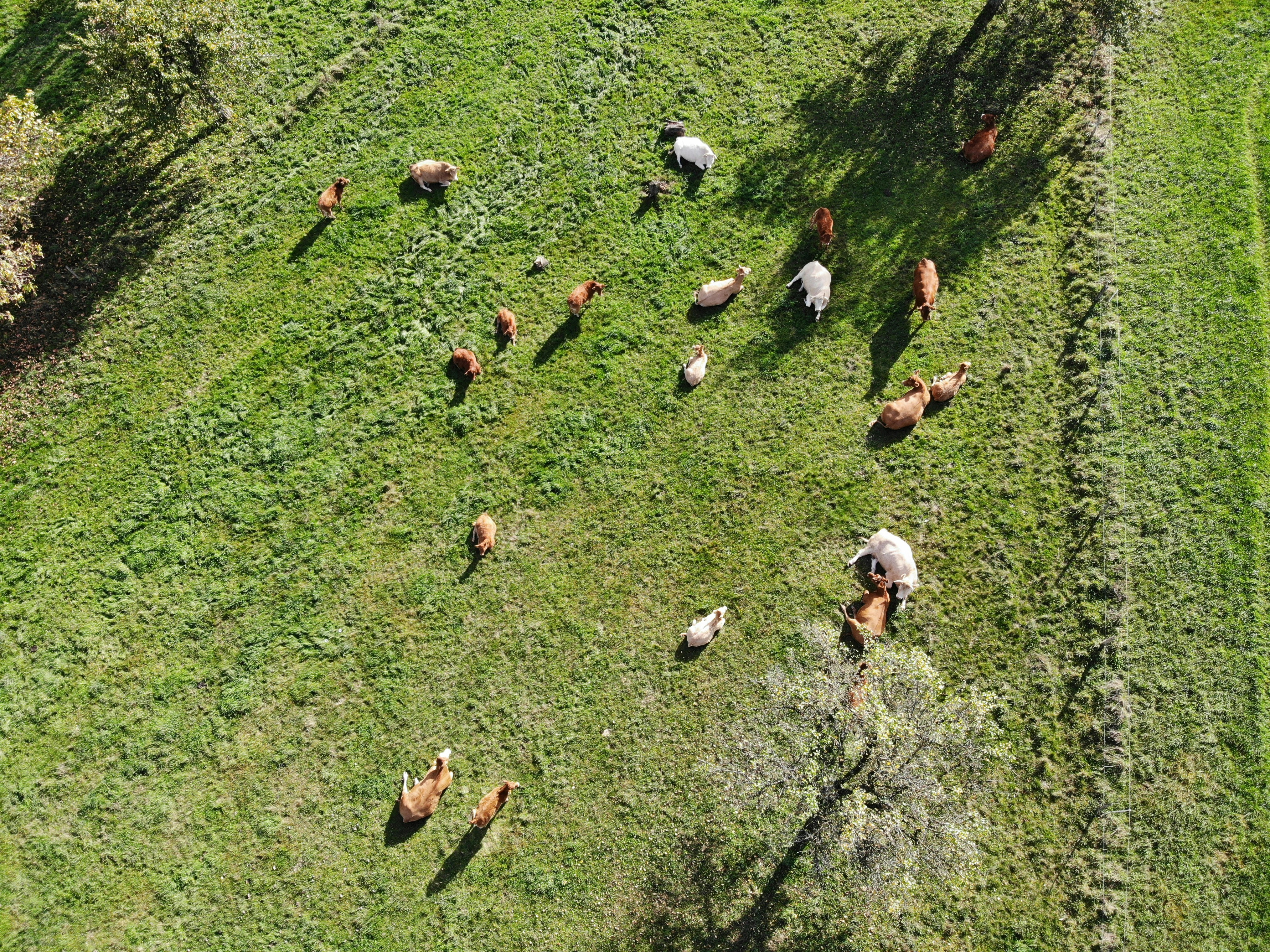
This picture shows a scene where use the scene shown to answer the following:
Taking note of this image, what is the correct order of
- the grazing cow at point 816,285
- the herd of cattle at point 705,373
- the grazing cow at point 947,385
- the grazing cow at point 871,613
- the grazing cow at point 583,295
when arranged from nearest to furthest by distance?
the herd of cattle at point 705,373
the grazing cow at point 871,613
the grazing cow at point 947,385
the grazing cow at point 583,295
the grazing cow at point 816,285

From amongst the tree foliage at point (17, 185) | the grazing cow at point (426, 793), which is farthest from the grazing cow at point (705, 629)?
the tree foliage at point (17, 185)

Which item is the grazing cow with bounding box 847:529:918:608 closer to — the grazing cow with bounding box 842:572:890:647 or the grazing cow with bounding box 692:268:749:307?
the grazing cow with bounding box 842:572:890:647

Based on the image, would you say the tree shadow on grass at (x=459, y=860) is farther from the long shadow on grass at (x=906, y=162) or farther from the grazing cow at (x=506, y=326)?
the long shadow on grass at (x=906, y=162)

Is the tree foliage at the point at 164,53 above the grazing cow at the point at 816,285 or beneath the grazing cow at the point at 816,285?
above

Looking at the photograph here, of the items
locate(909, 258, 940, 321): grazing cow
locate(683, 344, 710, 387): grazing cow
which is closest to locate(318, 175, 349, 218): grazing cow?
locate(683, 344, 710, 387): grazing cow

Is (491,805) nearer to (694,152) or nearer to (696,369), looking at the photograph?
(696,369)

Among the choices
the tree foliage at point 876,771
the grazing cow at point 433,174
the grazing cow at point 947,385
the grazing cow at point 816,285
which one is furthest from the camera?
the grazing cow at point 433,174

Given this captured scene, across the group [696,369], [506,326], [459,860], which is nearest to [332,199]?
[506,326]

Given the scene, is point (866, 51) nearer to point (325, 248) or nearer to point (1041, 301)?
point (1041, 301)
